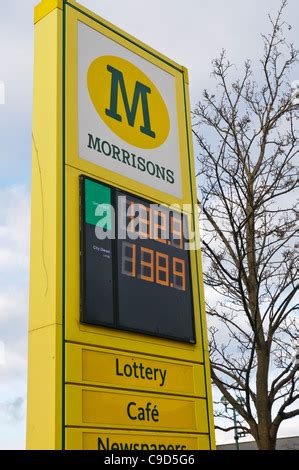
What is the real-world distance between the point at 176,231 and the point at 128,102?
147 cm

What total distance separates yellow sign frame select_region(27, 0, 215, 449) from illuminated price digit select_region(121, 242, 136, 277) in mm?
465

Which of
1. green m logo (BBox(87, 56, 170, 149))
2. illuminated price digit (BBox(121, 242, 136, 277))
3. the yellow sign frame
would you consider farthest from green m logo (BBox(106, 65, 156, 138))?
illuminated price digit (BBox(121, 242, 136, 277))

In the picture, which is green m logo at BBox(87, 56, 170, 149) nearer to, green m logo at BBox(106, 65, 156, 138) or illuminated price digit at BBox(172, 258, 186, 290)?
green m logo at BBox(106, 65, 156, 138)

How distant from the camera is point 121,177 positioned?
622 centimetres

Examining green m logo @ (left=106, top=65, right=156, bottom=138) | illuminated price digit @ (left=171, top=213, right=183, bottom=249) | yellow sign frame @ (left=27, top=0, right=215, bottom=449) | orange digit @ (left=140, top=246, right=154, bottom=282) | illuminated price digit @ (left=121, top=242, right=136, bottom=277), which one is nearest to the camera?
yellow sign frame @ (left=27, top=0, right=215, bottom=449)

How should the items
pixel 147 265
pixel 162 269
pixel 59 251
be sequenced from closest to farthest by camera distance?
pixel 59 251
pixel 147 265
pixel 162 269

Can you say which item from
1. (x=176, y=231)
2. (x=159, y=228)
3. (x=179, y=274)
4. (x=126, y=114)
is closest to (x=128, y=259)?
(x=159, y=228)

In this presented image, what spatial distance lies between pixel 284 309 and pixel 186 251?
13.0 ft

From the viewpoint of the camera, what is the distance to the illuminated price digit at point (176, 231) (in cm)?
630

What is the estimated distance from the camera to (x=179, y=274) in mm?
6203

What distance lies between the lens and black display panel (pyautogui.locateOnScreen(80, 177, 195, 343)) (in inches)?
212

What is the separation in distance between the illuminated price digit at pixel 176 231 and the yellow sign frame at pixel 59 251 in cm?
24

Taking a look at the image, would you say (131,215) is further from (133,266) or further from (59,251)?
(59,251)

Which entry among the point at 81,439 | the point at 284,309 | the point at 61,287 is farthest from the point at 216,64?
the point at 81,439
